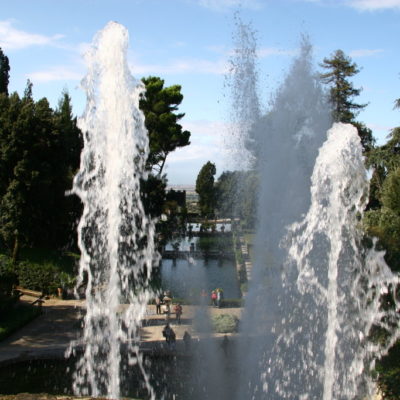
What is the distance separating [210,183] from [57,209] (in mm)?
35955

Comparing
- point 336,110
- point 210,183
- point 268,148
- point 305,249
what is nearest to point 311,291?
point 305,249

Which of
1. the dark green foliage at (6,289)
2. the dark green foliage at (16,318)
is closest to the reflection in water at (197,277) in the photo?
the dark green foliage at (16,318)

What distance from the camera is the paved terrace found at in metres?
14.0

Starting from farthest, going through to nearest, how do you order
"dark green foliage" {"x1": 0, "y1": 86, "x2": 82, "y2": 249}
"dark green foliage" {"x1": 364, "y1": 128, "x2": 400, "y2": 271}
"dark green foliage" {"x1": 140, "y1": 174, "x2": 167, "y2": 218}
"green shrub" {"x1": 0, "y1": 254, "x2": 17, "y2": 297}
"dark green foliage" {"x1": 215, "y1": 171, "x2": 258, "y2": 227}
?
"dark green foliage" {"x1": 215, "y1": 171, "x2": 258, "y2": 227}, "dark green foliage" {"x1": 140, "y1": 174, "x2": 167, "y2": 218}, "dark green foliage" {"x1": 0, "y1": 86, "x2": 82, "y2": 249}, "green shrub" {"x1": 0, "y1": 254, "x2": 17, "y2": 297}, "dark green foliage" {"x1": 364, "y1": 128, "x2": 400, "y2": 271}

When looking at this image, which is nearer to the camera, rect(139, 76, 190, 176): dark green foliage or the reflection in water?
the reflection in water

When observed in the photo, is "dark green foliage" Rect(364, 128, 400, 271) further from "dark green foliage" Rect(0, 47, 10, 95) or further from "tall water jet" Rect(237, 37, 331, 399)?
"dark green foliage" Rect(0, 47, 10, 95)

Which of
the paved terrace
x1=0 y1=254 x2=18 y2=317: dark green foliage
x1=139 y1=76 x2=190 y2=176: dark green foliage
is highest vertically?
x1=139 y1=76 x2=190 y2=176: dark green foliage

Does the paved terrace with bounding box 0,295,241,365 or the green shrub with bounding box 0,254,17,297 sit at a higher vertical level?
the green shrub with bounding box 0,254,17,297

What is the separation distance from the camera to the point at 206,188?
2244 inches

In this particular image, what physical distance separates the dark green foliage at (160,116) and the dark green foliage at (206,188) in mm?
18677

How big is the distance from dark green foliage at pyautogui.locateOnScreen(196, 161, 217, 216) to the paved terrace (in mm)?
36131

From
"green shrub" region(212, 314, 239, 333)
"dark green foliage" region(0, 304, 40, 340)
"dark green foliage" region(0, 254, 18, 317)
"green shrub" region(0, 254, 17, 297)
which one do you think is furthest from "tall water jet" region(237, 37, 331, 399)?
"green shrub" region(0, 254, 17, 297)

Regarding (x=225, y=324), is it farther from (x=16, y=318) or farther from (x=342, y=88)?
(x=342, y=88)

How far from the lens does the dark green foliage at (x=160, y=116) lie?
3594 centimetres
